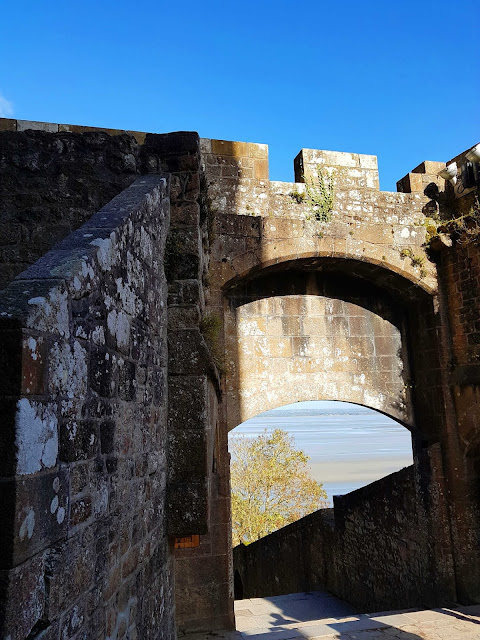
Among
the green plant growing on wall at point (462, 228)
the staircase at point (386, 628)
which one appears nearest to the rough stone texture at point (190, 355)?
the green plant growing on wall at point (462, 228)

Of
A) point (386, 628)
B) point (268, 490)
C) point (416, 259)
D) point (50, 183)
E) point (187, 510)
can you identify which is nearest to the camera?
point (187, 510)

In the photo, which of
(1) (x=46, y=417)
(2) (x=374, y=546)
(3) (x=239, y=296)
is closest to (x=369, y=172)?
(3) (x=239, y=296)

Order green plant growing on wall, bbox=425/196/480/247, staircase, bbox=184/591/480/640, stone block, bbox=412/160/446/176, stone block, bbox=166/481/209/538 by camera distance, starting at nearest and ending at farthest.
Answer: stone block, bbox=166/481/209/538
staircase, bbox=184/591/480/640
green plant growing on wall, bbox=425/196/480/247
stone block, bbox=412/160/446/176

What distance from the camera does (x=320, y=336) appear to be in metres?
7.29

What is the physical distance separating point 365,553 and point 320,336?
3919 millimetres

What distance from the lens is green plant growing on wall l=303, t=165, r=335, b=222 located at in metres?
6.88

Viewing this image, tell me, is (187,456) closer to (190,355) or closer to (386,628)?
(190,355)

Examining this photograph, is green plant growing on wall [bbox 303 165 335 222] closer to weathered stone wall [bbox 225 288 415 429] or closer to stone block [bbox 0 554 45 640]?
weathered stone wall [bbox 225 288 415 429]

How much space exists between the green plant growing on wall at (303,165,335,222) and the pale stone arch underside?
2.24ft

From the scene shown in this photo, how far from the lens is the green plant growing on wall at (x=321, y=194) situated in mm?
6875

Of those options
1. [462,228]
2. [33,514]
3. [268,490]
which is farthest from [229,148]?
[268,490]

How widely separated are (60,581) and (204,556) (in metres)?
4.66

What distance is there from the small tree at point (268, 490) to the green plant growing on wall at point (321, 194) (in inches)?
499

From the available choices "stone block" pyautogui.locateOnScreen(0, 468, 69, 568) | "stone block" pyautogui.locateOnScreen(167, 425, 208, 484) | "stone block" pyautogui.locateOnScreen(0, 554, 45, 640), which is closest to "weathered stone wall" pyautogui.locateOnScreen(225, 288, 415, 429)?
"stone block" pyautogui.locateOnScreen(167, 425, 208, 484)
